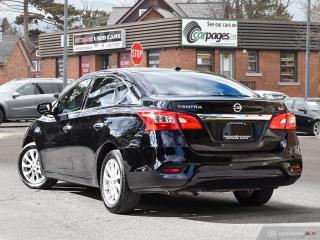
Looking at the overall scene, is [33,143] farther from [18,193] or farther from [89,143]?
[89,143]

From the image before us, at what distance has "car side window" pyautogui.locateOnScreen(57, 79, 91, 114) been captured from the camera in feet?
29.2

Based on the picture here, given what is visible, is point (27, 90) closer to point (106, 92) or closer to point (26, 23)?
point (106, 92)

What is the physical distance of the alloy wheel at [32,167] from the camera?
9.70 meters

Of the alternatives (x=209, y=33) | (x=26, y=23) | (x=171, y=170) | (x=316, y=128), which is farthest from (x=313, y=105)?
(x=26, y=23)

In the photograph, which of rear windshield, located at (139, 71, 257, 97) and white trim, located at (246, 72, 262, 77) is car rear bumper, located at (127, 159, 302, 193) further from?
white trim, located at (246, 72, 262, 77)

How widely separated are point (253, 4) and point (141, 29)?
69.8 ft

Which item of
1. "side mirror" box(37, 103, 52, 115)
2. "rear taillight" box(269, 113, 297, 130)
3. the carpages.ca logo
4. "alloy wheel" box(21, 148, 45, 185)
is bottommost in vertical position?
"alloy wheel" box(21, 148, 45, 185)

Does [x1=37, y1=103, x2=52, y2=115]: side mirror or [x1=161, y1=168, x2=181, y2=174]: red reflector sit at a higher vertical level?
[x1=37, y1=103, x2=52, y2=115]: side mirror

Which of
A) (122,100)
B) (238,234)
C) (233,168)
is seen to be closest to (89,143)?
(122,100)

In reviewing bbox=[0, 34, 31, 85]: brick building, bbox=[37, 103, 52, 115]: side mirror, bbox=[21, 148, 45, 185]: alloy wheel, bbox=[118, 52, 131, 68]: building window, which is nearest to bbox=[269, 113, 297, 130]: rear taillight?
bbox=[37, 103, 52, 115]: side mirror

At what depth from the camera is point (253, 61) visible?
130 ft

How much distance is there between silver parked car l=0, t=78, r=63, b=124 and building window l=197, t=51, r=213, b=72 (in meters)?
14.3

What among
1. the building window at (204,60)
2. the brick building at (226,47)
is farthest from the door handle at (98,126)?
the building window at (204,60)

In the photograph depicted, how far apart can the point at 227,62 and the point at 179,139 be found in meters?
32.2
